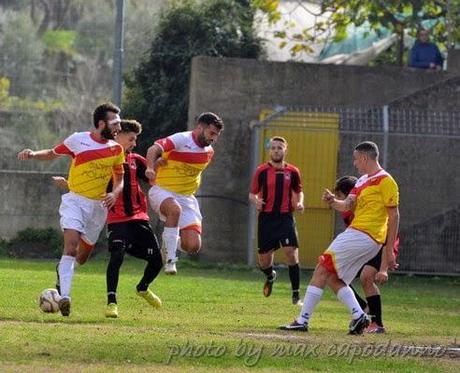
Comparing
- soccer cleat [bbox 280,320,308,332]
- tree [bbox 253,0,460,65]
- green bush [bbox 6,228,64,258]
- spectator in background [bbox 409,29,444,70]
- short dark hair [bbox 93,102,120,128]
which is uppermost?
tree [bbox 253,0,460,65]

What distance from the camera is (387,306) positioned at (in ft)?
57.9

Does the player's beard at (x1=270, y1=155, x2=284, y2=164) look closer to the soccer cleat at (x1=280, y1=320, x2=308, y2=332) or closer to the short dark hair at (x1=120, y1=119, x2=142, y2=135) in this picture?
the short dark hair at (x1=120, y1=119, x2=142, y2=135)

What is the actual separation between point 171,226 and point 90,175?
2013mm

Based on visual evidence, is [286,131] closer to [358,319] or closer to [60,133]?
[60,133]

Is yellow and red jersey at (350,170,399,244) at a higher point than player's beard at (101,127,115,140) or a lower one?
lower

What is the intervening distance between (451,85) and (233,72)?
159 inches

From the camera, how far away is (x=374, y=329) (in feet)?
45.2

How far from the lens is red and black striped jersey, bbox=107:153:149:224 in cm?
1430

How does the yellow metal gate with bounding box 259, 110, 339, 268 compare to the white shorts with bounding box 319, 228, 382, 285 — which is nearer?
the white shorts with bounding box 319, 228, 382, 285

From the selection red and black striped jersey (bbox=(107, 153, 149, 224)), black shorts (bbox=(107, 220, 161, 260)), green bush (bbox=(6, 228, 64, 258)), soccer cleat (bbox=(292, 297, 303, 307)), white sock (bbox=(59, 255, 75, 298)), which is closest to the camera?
white sock (bbox=(59, 255, 75, 298))

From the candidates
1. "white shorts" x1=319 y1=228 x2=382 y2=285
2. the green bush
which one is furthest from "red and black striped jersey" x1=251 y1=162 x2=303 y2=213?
the green bush

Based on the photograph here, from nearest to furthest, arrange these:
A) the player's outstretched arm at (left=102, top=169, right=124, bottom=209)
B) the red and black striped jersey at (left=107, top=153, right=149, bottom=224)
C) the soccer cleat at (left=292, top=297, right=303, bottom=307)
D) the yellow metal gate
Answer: the player's outstretched arm at (left=102, top=169, right=124, bottom=209) < the red and black striped jersey at (left=107, top=153, right=149, bottom=224) < the soccer cleat at (left=292, top=297, right=303, bottom=307) < the yellow metal gate

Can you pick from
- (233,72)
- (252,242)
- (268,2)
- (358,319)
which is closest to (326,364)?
(358,319)

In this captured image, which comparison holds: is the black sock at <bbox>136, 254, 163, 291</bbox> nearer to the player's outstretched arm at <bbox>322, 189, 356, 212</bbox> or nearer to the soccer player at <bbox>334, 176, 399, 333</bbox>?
the soccer player at <bbox>334, 176, 399, 333</bbox>
